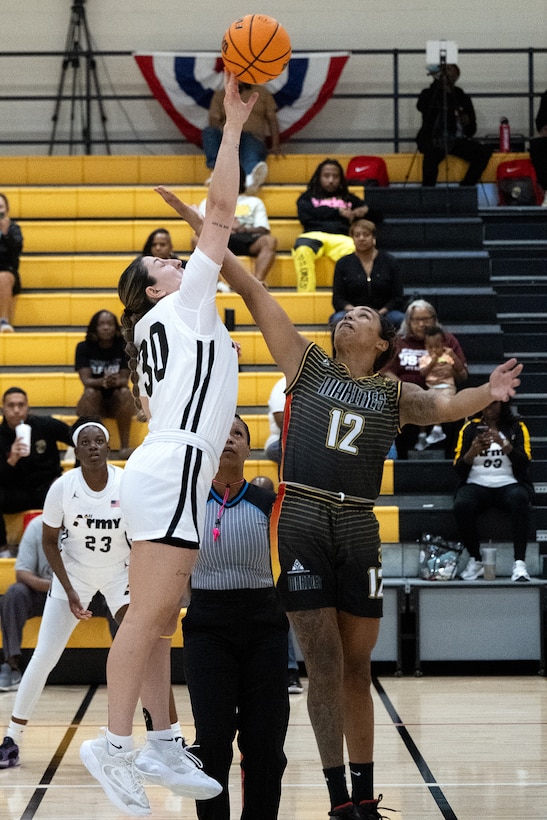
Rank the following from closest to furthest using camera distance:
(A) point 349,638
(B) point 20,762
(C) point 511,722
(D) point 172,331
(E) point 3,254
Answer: (D) point 172,331
(A) point 349,638
(B) point 20,762
(C) point 511,722
(E) point 3,254

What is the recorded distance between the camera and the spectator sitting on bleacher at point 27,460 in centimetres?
950

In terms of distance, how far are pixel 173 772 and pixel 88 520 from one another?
321 centimetres

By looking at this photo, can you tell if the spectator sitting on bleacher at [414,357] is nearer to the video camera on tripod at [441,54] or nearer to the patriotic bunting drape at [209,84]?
the video camera on tripod at [441,54]

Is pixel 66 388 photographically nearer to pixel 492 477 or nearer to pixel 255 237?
pixel 255 237

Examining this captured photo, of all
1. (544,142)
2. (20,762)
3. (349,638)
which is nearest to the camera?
(349,638)

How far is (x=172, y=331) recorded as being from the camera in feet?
12.6

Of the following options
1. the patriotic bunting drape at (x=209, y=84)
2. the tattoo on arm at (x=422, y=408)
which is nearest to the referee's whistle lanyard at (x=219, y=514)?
the tattoo on arm at (x=422, y=408)

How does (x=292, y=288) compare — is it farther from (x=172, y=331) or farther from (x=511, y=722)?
(x=172, y=331)

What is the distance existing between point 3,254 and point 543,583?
20.5 ft

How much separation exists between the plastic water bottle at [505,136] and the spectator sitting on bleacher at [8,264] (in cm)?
580

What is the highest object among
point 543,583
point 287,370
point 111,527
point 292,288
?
point 292,288

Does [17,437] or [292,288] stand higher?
[292,288]

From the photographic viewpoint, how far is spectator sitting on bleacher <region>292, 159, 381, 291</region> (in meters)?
11.7

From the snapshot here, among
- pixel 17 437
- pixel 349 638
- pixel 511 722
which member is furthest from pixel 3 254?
pixel 349 638
